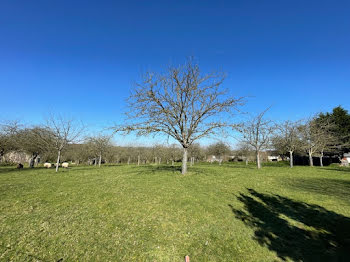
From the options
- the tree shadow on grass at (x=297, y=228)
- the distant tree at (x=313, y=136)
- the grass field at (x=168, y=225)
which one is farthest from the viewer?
the distant tree at (x=313, y=136)

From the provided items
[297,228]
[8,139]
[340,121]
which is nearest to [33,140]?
[8,139]

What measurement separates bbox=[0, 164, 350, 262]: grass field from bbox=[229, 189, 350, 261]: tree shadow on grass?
3cm

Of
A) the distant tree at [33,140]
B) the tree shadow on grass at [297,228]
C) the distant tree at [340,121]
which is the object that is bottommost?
the tree shadow on grass at [297,228]

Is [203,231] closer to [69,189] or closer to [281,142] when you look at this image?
[69,189]

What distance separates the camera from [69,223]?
5.93 metres

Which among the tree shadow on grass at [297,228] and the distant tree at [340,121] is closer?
the tree shadow on grass at [297,228]

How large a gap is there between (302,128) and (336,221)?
3129 centimetres

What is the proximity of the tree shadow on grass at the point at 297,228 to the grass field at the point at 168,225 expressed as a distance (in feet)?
0.10

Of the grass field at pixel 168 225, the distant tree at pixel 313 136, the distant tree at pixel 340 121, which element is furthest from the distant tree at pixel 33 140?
the distant tree at pixel 340 121

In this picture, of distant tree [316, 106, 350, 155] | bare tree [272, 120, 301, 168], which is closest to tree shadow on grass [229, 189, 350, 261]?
bare tree [272, 120, 301, 168]

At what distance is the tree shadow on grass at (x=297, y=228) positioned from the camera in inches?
207

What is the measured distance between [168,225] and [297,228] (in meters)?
5.16

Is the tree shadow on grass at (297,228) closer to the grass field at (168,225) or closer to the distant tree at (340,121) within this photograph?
the grass field at (168,225)

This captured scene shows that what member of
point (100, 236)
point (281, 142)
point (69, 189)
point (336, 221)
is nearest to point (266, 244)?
point (336, 221)
